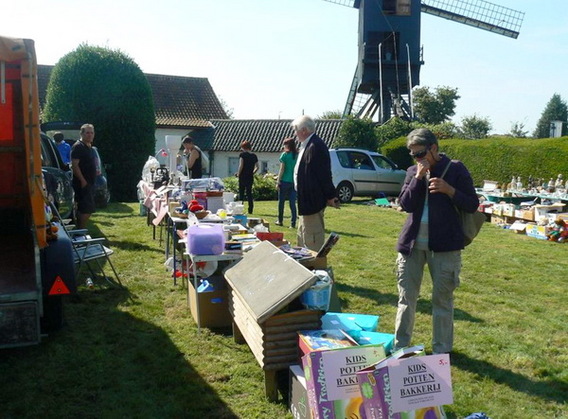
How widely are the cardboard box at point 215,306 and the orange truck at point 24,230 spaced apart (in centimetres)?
114

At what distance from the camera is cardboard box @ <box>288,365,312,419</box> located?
338 cm

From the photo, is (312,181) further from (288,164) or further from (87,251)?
(288,164)

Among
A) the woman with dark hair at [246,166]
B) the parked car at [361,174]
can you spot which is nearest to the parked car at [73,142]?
the woman with dark hair at [246,166]

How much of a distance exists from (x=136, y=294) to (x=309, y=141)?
264 centimetres

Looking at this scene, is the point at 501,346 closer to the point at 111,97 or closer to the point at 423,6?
the point at 111,97

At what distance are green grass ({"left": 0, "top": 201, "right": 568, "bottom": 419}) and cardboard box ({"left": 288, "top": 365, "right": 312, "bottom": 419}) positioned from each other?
16 centimetres

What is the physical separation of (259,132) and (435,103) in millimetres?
25346

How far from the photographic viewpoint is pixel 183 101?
32781 millimetres

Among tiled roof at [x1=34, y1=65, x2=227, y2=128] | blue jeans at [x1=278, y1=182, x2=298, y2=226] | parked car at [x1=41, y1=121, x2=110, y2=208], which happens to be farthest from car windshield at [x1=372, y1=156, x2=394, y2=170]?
tiled roof at [x1=34, y1=65, x2=227, y2=128]

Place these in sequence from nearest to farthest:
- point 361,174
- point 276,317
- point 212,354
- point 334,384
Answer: point 334,384 → point 276,317 → point 212,354 → point 361,174

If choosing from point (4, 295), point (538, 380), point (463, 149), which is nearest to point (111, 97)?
point (463, 149)

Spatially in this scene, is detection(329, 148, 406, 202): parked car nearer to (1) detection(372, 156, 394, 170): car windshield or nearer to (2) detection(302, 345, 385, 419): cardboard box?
(1) detection(372, 156, 394, 170): car windshield

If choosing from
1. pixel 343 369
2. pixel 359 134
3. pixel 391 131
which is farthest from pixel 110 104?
pixel 343 369

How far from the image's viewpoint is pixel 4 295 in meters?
4.08
